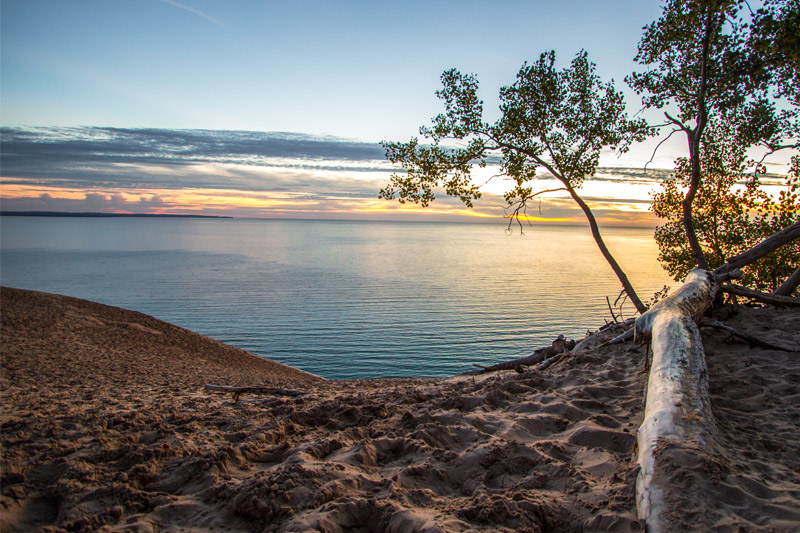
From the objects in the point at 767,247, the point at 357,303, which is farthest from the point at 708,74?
the point at 357,303

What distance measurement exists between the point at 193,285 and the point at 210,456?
43.0m

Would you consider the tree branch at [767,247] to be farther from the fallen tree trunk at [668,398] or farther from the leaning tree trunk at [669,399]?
the fallen tree trunk at [668,398]

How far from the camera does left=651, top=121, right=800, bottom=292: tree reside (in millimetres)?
14805

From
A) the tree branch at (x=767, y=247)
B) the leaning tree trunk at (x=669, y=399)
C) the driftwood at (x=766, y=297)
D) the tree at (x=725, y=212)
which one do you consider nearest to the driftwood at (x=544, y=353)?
the leaning tree trunk at (x=669, y=399)

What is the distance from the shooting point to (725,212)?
683 inches

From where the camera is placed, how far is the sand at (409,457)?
319 cm

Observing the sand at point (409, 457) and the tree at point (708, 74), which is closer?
the sand at point (409, 457)

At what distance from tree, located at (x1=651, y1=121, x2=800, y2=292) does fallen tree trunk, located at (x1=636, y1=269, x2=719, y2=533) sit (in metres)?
10.6

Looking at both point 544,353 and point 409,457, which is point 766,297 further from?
point 409,457

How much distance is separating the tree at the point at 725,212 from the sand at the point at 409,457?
10.3 metres

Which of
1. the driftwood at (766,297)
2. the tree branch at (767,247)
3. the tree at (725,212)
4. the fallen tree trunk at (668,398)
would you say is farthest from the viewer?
the tree at (725,212)

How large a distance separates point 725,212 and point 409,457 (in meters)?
19.0

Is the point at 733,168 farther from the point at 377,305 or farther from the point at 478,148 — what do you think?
the point at 377,305

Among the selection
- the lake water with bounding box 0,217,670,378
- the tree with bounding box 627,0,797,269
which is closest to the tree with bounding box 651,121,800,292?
the tree with bounding box 627,0,797,269
